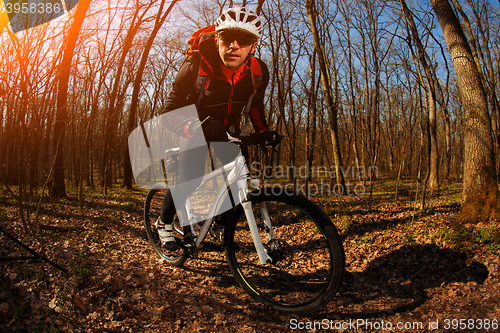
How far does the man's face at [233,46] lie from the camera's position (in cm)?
229

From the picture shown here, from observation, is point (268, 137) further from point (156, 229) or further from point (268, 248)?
point (156, 229)

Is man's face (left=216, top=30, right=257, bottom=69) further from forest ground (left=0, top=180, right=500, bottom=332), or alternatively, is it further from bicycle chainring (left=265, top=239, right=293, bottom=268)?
forest ground (left=0, top=180, right=500, bottom=332)

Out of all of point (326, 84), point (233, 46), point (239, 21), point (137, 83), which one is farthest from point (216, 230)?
point (137, 83)

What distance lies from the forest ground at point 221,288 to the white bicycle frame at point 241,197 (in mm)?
540

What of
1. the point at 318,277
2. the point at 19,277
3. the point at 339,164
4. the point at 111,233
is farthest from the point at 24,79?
the point at 339,164

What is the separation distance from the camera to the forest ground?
1980 mm

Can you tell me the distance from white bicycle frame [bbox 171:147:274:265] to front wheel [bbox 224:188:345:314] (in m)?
0.04

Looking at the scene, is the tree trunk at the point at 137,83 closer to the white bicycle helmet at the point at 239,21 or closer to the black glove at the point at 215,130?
the white bicycle helmet at the point at 239,21

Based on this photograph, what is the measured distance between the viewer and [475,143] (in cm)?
360

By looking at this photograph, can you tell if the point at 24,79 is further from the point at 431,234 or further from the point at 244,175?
the point at 431,234

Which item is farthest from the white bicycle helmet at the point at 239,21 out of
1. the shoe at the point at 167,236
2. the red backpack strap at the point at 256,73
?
the shoe at the point at 167,236

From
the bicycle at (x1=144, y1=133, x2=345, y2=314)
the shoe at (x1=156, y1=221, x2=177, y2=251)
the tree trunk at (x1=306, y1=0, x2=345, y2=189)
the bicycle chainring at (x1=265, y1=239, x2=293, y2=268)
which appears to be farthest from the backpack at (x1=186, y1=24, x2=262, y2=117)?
the tree trunk at (x1=306, y1=0, x2=345, y2=189)

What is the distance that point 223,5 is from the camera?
27.5 ft

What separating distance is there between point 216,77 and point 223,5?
7475 millimetres
